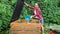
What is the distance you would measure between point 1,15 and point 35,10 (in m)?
2.35

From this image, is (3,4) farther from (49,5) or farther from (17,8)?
(49,5)

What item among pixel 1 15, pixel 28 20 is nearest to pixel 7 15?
pixel 1 15

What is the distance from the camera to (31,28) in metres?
9.22

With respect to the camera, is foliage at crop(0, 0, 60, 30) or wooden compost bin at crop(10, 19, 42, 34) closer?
wooden compost bin at crop(10, 19, 42, 34)

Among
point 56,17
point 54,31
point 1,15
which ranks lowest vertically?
point 56,17

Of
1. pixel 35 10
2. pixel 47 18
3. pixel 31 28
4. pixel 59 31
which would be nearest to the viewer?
pixel 59 31

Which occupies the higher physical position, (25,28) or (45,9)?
(25,28)

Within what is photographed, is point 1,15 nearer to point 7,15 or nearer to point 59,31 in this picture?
point 7,15

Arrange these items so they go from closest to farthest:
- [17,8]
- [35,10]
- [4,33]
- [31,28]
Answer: [31,28] < [17,8] < [35,10] < [4,33]

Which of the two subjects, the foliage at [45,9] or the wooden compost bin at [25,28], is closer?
the wooden compost bin at [25,28]

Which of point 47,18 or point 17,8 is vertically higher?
point 17,8

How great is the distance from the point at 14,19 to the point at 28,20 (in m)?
0.81

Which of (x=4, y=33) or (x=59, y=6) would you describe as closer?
(x=4, y=33)

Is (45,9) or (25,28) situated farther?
(45,9)
